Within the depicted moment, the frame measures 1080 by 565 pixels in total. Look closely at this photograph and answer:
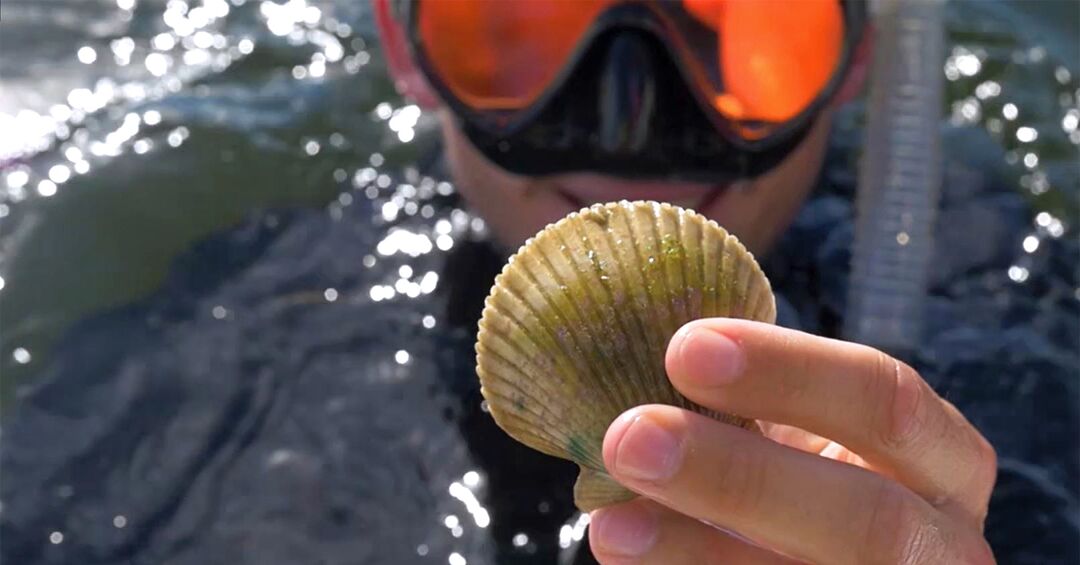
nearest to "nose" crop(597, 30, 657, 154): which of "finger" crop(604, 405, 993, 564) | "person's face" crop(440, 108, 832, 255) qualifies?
"person's face" crop(440, 108, 832, 255)

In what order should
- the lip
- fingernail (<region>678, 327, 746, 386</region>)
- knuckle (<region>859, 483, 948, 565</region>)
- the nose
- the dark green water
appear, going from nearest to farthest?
fingernail (<region>678, 327, 746, 386</region>) → knuckle (<region>859, 483, 948, 565</region>) → the nose → the lip → the dark green water

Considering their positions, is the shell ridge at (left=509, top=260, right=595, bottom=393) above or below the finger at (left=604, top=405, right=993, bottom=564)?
above

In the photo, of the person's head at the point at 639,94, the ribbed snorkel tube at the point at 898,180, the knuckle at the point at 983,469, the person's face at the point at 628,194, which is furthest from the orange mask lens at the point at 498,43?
the knuckle at the point at 983,469

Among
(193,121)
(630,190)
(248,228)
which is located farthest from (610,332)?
(193,121)

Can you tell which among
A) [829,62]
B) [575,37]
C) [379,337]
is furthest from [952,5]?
[379,337]

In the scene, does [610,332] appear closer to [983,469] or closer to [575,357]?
[575,357]

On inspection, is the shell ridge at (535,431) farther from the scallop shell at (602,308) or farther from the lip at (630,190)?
the lip at (630,190)

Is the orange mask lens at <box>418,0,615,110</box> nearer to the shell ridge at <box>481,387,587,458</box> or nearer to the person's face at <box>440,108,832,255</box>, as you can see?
the person's face at <box>440,108,832,255</box>
